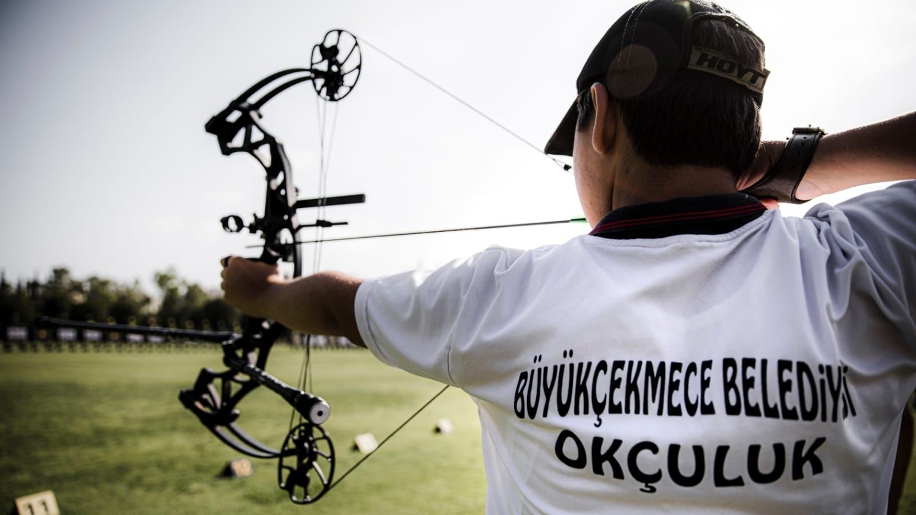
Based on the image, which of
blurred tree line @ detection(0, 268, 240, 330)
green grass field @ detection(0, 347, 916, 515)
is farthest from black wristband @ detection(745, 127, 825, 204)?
blurred tree line @ detection(0, 268, 240, 330)

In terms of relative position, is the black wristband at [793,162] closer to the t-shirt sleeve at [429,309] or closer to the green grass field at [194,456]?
the t-shirt sleeve at [429,309]

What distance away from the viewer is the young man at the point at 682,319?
69cm

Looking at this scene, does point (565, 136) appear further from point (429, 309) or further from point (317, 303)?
point (317, 303)

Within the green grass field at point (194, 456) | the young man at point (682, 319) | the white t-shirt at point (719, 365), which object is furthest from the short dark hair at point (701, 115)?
the green grass field at point (194, 456)

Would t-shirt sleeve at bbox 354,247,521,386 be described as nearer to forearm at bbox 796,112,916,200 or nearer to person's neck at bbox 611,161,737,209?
person's neck at bbox 611,161,737,209

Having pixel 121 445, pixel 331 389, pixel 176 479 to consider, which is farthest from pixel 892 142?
pixel 331 389

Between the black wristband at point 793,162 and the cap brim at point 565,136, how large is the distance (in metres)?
0.46

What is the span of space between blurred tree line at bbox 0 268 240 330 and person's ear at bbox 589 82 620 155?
47511mm

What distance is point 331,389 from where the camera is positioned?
9.74 meters

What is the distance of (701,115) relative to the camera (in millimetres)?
845

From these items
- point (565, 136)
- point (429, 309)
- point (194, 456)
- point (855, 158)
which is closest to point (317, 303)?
point (429, 309)

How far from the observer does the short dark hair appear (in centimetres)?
85

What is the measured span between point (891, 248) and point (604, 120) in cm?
46

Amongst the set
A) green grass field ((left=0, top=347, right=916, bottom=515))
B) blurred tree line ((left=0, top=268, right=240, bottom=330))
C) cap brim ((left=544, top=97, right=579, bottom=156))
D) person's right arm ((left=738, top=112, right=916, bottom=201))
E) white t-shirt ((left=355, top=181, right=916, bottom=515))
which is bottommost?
blurred tree line ((left=0, top=268, right=240, bottom=330))
